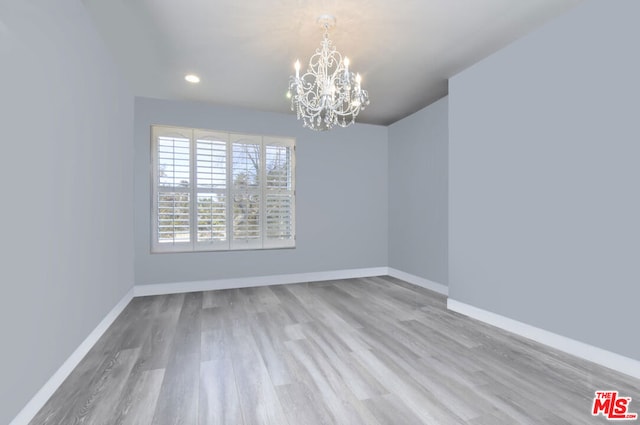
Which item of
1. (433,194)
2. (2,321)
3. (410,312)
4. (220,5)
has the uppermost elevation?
(220,5)

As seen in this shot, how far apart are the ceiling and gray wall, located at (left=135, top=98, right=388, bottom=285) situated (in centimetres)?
60

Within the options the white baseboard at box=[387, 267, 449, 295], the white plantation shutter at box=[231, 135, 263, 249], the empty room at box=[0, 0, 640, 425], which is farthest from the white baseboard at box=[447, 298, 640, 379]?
the white plantation shutter at box=[231, 135, 263, 249]

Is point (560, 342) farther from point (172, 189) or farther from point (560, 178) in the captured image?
point (172, 189)

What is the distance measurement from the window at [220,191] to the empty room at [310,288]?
4 centimetres

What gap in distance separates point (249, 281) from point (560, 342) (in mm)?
3617

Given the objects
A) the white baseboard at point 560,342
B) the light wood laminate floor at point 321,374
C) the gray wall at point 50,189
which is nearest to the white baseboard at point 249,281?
the light wood laminate floor at point 321,374

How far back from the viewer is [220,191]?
4258mm

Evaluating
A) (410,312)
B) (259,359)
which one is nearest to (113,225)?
(259,359)

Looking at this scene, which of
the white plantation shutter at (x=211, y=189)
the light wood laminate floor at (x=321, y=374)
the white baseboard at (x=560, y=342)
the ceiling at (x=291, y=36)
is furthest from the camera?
the white plantation shutter at (x=211, y=189)

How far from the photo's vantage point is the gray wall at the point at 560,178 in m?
1.98

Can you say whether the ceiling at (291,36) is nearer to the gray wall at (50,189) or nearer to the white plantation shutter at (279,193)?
the gray wall at (50,189)

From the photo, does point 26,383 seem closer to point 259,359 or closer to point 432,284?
point 259,359

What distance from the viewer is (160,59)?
293 cm

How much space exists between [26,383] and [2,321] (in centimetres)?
43
